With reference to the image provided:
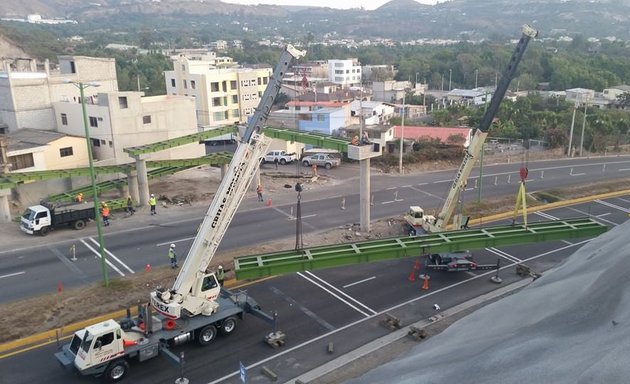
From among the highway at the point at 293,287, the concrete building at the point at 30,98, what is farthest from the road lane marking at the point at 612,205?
the concrete building at the point at 30,98

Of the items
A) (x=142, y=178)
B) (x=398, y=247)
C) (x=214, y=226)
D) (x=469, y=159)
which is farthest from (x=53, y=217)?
(x=469, y=159)

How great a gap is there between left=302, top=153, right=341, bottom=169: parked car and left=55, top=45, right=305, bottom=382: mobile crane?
3293 centimetres

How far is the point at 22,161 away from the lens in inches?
1639

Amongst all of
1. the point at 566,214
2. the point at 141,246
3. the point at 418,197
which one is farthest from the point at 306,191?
the point at 566,214

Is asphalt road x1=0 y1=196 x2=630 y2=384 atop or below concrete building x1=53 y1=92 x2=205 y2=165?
below

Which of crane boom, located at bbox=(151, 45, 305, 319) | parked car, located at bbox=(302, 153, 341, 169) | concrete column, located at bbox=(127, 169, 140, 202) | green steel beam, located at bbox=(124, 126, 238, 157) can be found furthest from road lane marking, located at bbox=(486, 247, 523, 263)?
concrete column, located at bbox=(127, 169, 140, 202)

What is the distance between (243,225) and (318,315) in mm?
13721

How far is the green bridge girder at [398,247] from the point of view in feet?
70.6

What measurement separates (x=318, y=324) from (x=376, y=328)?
8.22 ft

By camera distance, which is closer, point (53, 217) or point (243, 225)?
point (53, 217)

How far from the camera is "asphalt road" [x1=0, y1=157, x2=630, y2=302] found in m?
27.4

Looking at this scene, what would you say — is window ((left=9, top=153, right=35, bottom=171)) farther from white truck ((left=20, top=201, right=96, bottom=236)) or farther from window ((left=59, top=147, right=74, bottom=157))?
white truck ((left=20, top=201, right=96, bottom=236))

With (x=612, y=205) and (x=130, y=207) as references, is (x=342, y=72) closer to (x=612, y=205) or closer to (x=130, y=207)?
(x=612, y=205)

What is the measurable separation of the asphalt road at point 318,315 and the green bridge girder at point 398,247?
8.19 ft
